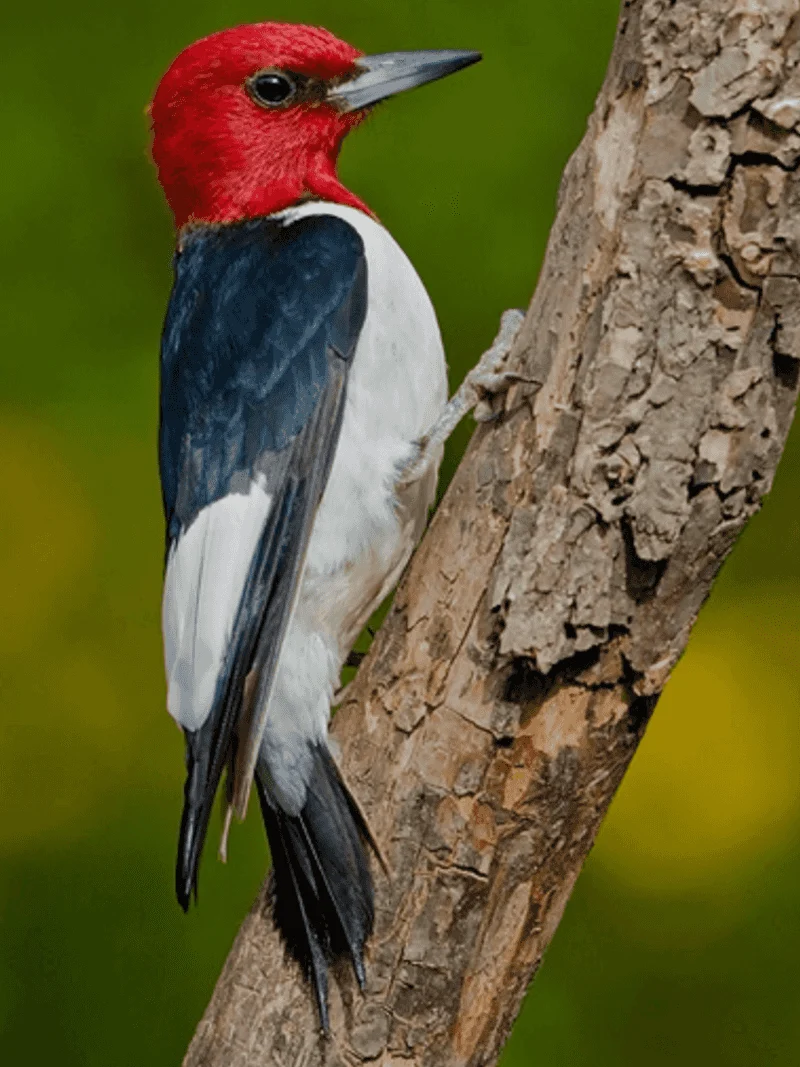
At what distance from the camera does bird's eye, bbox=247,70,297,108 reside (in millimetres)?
2721

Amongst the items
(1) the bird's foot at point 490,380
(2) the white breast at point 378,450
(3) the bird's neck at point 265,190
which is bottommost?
(2) the white breast at point 378,450

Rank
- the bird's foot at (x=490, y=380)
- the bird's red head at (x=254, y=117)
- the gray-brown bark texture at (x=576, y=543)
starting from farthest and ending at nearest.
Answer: the bird's red head at (x=254, y=117) < the bird's foot at (x=490, y=380) < the gray-brown bark texture at (x=576, y=543)

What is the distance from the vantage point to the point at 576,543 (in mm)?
1919

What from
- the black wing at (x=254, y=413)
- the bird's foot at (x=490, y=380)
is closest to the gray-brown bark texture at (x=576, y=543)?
the bird's foot at (x=490, y=380)

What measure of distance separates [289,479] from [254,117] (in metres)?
0.66

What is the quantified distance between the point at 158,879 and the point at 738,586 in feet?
3.56

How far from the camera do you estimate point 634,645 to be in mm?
1958

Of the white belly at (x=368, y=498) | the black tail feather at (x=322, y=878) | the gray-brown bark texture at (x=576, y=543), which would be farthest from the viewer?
the white belly at (x=368, y=498)

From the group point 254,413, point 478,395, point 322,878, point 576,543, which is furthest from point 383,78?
point 322,878

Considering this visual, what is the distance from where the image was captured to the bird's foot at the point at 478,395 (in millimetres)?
2031

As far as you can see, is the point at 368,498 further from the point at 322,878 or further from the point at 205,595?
the point at 322,878

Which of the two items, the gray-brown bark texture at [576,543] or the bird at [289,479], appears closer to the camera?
the gray-brown bark texture at [576,543]

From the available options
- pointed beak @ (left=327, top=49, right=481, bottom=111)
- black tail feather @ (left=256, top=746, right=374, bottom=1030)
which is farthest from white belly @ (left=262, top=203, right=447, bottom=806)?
pointed beak @ (left=327, top=49, right=481, bottom=111)

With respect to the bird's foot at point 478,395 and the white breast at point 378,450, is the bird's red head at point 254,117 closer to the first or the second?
the white breast at point 378,450
